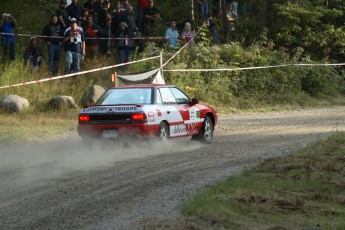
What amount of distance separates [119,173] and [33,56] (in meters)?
13.6

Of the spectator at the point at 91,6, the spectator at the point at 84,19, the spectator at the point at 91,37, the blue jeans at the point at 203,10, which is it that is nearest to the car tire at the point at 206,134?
the spectator at the point at 91,37

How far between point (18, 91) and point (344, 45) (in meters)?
16.0

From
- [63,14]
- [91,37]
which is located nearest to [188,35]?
[91,37]

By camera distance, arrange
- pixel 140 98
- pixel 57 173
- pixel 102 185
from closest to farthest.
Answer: pixel 102 185, pixel 57 173, pixel 140 98

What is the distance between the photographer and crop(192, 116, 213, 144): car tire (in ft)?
65.9

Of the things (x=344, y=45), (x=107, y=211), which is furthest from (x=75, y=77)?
(x=107, y=211)

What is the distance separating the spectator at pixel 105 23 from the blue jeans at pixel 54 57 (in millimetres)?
1995

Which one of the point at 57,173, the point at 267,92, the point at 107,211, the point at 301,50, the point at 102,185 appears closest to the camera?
the point at 107,211

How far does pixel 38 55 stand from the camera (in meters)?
27.6

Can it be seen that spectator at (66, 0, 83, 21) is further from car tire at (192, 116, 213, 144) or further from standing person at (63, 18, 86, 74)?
car tire at (192, 116, 213, 144)

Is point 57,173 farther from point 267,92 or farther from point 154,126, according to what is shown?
point 267,92

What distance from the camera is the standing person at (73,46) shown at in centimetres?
2653

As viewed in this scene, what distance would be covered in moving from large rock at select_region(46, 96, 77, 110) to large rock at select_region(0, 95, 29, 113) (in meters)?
0.85

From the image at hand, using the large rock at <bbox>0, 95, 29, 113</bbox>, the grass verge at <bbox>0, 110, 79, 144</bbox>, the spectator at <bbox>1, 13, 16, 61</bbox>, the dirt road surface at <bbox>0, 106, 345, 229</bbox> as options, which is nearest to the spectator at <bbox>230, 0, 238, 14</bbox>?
the spectator at <bbox>1, 13, 16, 61</bbox>
